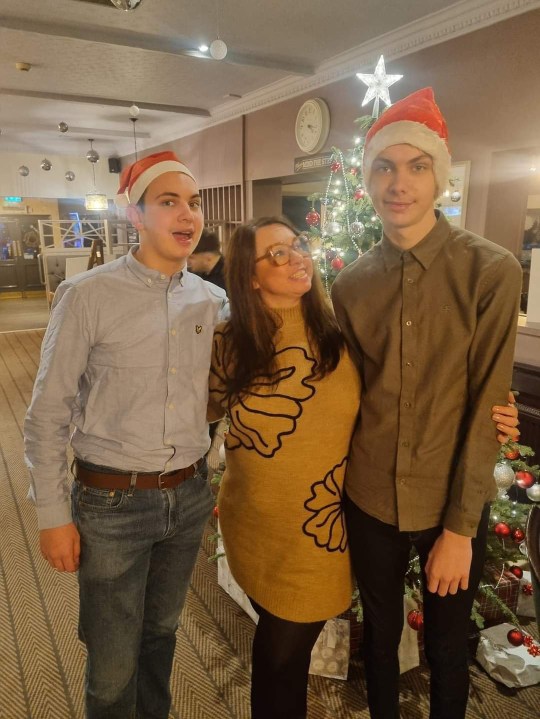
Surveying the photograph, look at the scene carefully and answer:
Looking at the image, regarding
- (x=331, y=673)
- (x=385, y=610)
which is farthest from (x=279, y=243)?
(x=331, y=673)

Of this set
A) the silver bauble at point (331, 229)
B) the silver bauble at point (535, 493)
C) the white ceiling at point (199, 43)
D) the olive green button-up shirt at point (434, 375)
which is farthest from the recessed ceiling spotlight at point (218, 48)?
the silver bauble at point (535, 493)

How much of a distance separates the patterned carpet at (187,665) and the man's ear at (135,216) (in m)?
1.64

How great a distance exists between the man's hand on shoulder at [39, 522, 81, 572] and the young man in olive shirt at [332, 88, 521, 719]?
26.9 inches

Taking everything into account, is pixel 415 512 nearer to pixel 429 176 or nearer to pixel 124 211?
pixel 429 176

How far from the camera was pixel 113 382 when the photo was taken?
1.27 meters

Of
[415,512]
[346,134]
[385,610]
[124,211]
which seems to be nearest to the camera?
[415,512]

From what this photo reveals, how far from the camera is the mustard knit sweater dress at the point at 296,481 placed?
1.25 metres

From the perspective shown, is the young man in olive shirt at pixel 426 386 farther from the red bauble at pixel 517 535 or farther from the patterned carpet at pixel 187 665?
the red bauble at pixel 517 535

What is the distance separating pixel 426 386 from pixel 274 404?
1.18 feet

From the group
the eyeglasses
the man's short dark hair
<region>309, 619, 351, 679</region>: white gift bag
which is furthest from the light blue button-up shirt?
the man's short dark hair

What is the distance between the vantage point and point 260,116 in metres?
6.07

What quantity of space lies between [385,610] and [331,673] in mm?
833

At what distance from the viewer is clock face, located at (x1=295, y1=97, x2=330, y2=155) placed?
4891 millimetres

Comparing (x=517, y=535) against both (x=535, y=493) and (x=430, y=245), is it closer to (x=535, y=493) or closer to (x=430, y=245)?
(x=535, y=493)
